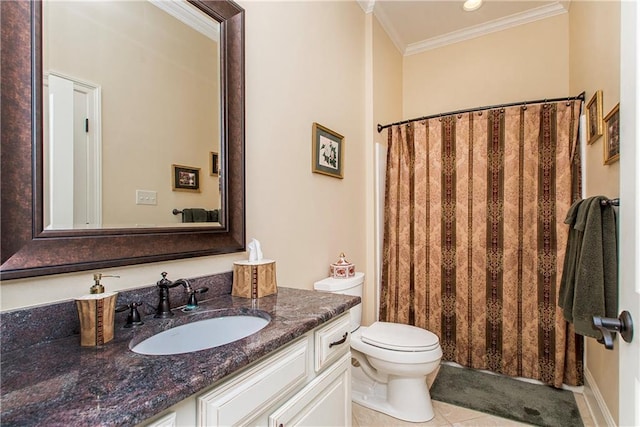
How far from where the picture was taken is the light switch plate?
106 centimetres

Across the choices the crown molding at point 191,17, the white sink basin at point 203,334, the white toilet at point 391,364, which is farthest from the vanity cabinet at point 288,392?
the crown molding at point 191,17

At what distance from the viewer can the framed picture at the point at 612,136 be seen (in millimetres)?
1398

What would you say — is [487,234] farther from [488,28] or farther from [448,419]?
[488,28]

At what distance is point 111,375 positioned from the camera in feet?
2.08

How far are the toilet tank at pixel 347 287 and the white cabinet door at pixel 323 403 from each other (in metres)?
0.57

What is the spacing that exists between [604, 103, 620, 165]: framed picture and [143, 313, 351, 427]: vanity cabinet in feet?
4.53

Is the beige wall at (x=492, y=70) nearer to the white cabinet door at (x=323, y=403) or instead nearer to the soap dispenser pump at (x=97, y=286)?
the white cabinet door at (x=323, y=403)

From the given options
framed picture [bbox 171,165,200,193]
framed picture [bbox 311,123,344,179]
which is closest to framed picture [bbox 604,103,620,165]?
framed picture [bbox 311,123,344,179]

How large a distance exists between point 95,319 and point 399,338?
151cm

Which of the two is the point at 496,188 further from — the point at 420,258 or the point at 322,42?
the point at 322,42

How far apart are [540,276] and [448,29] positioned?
2.15 meters

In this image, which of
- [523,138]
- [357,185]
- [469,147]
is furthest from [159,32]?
[523,138]

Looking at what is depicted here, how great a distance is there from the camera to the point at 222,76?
1.32m

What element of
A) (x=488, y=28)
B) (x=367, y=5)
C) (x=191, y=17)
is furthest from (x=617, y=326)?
(x=488, y=28)
